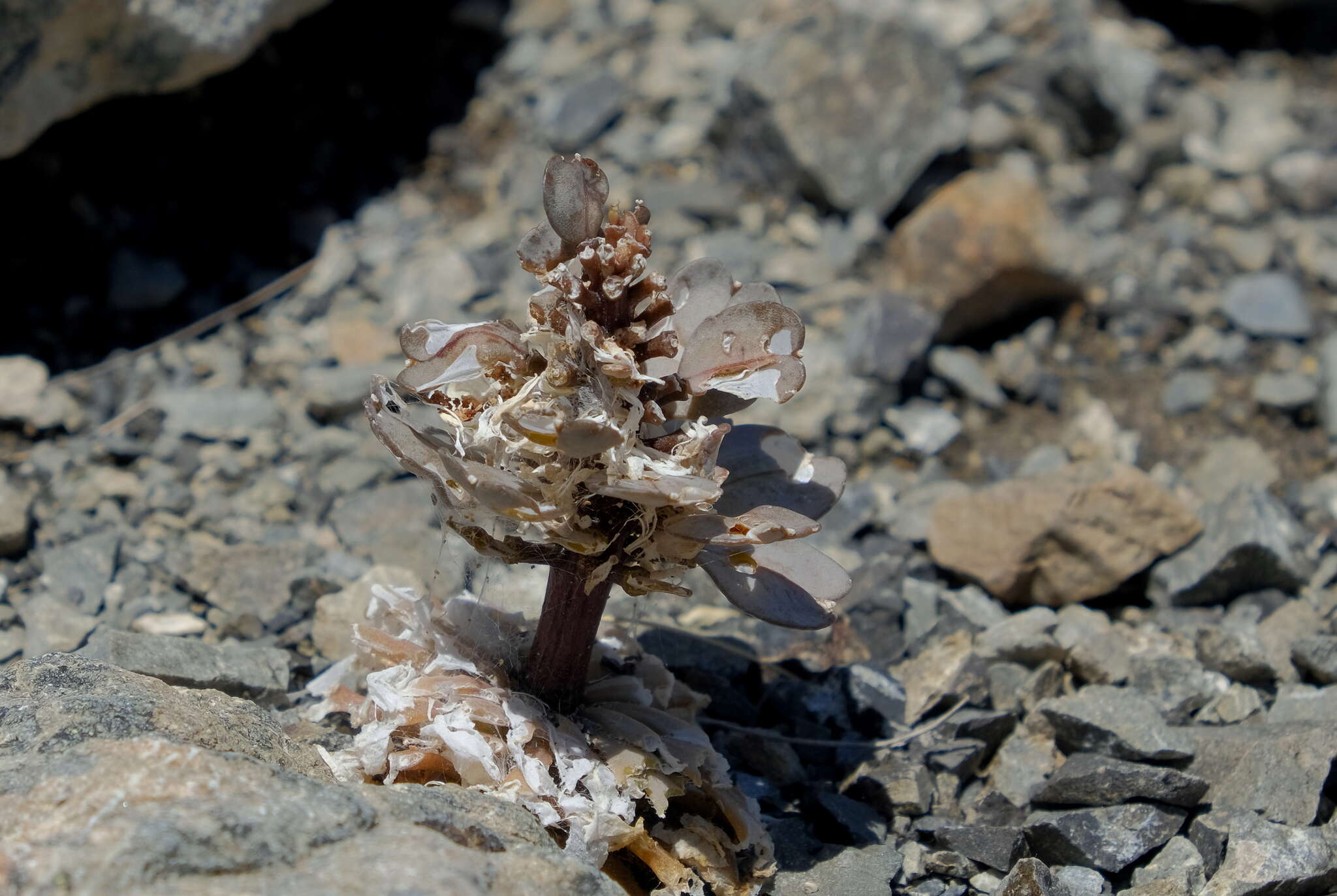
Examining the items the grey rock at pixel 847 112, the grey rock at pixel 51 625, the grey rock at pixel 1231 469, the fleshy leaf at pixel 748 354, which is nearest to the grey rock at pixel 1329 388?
the grey rock at pixel 1231 469

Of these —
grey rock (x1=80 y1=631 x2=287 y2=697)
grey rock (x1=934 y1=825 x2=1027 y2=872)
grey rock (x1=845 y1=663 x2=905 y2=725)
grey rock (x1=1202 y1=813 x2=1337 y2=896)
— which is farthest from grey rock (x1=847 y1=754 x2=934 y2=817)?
grey rock (x1=80 y1=631 x2=287 y2=697)

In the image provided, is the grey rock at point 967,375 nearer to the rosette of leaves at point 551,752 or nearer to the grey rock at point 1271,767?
the grey rock at point 1271,767

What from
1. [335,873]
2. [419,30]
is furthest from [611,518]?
[419,30]

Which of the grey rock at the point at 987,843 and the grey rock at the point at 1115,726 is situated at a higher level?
the grey rock at the point at 1115,726

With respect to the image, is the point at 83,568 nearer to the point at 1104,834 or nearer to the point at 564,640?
the point at 564,640

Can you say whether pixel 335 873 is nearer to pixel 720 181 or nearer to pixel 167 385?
pixel 167 385

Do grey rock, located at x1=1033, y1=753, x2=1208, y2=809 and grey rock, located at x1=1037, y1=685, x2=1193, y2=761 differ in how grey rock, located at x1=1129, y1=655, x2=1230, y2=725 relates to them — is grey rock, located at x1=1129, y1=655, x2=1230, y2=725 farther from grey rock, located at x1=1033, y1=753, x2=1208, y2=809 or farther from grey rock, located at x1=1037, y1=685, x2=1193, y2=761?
grey rock, located at x1=1033, y1=753, x2=1208, y2=809
